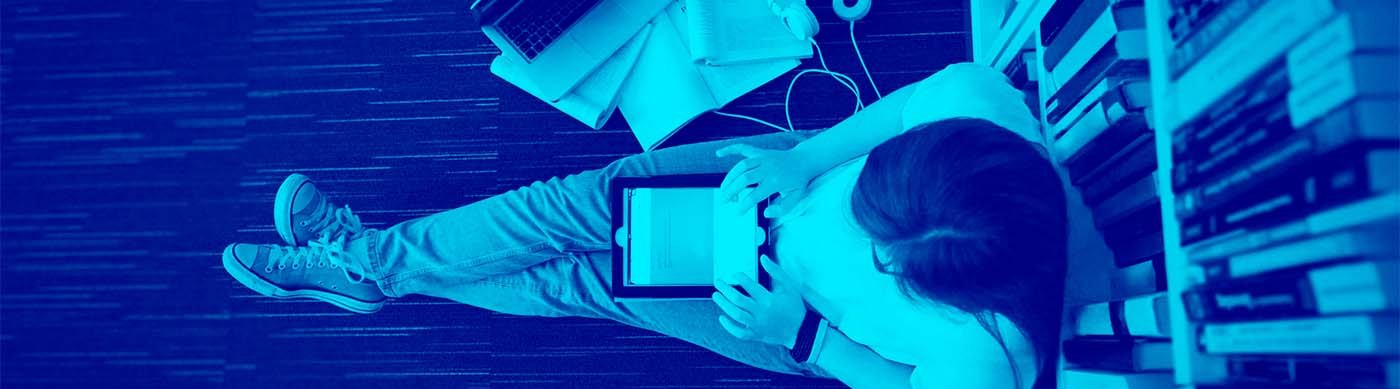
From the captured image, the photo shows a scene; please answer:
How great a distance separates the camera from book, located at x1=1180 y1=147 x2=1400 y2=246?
0.49 meters

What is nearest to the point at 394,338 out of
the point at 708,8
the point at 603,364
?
the point at 603,364

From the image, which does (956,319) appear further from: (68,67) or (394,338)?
(68,67)

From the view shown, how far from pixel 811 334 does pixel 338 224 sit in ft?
3.06

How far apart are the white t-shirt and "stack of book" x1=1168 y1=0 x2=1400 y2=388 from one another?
0.74 ft

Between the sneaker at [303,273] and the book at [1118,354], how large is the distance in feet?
3.73

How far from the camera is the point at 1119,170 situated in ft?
2.86

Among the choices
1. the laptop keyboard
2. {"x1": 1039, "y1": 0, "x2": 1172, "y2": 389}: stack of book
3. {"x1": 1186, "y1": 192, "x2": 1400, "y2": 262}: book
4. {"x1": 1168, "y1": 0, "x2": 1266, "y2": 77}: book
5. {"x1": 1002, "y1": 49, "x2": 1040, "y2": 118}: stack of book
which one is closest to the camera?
{"x1": 1186, "y1": 192, "x2": 1400, "y2": 262}: book

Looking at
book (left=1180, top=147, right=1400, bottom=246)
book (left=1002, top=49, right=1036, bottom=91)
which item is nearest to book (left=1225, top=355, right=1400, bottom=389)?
book (left=1180, top=147, right=1400, bottom=246)

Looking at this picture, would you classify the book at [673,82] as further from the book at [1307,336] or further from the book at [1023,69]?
the book at [1307,336]

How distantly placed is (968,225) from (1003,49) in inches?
26.7

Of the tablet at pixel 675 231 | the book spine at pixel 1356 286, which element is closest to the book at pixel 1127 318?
the book spine at pixel 1356 286

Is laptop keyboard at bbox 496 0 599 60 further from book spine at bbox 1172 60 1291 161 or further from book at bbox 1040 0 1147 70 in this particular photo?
book spine at bbox 1172 60 1291 161

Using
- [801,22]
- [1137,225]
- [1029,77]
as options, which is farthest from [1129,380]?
[801,22]

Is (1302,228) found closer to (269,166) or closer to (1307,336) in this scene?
(1307,336)
